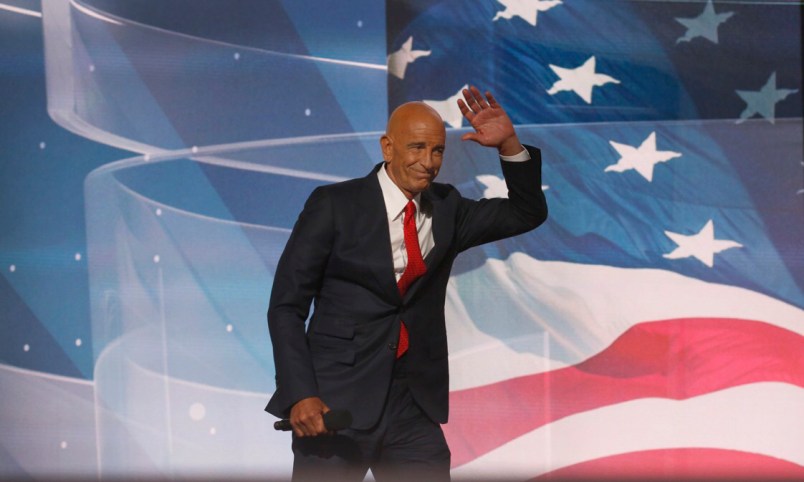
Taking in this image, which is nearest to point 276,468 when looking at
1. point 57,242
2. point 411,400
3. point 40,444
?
point 40,444

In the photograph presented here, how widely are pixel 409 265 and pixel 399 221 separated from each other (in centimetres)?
13

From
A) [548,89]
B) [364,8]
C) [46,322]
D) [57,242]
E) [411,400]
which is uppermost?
[364,8]

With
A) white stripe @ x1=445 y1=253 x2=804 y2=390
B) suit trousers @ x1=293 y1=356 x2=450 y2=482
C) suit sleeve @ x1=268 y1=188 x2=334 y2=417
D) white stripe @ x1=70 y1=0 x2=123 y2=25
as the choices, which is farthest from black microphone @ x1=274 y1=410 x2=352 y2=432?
white stripe @ x1=70 y1=0 x2=123 y2=25

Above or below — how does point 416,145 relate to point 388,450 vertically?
above

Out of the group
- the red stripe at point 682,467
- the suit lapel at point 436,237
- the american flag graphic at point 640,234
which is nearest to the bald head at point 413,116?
the suit lapel at point 436,237

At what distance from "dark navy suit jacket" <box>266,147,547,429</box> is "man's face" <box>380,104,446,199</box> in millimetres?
108

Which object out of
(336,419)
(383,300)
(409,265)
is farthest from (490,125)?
(336,419)

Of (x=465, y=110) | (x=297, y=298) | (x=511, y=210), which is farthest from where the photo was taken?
(x=511, y=210)

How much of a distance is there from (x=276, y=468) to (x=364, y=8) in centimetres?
194

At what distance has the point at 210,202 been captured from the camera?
412cm

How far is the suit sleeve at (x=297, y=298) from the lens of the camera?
8.19ft

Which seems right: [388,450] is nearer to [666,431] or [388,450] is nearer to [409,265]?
[409,265]

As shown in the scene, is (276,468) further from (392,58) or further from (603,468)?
(392,58)

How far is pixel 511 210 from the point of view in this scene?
281cm
